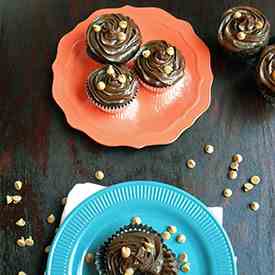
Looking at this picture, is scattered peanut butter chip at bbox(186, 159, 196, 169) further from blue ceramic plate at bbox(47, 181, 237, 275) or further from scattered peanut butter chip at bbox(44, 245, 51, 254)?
scattered peanut butter chip at bbox(44, 245, 51, 254)

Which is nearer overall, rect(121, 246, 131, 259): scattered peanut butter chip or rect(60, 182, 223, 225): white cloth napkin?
rect(121, 246, 131, 259): scattered peanut butter chip

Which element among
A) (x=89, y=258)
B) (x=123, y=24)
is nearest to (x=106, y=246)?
(x=89, y=258)

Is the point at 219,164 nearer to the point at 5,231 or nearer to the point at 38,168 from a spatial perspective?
the point at 38,168

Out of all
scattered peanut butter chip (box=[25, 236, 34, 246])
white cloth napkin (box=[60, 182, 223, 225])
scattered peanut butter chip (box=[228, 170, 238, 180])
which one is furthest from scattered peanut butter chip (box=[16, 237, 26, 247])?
scattered peanut butter chip (box=[228, 170, 238, 180])

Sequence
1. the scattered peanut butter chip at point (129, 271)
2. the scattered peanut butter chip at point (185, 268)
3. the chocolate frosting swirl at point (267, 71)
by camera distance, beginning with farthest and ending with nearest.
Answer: the chocolate frosting swirl at point (267, 71) → the scattered peanut butter chip at point (185, 268) → the scattered peanut butter chip at point (129, 271)

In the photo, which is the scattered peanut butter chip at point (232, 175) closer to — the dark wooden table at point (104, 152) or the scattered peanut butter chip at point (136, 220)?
the dark wooden table at point (104, 152)

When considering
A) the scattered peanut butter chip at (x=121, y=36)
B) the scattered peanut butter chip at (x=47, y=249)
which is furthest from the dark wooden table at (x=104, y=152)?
the scattered peanut butter chip at (x=121, y=36)
